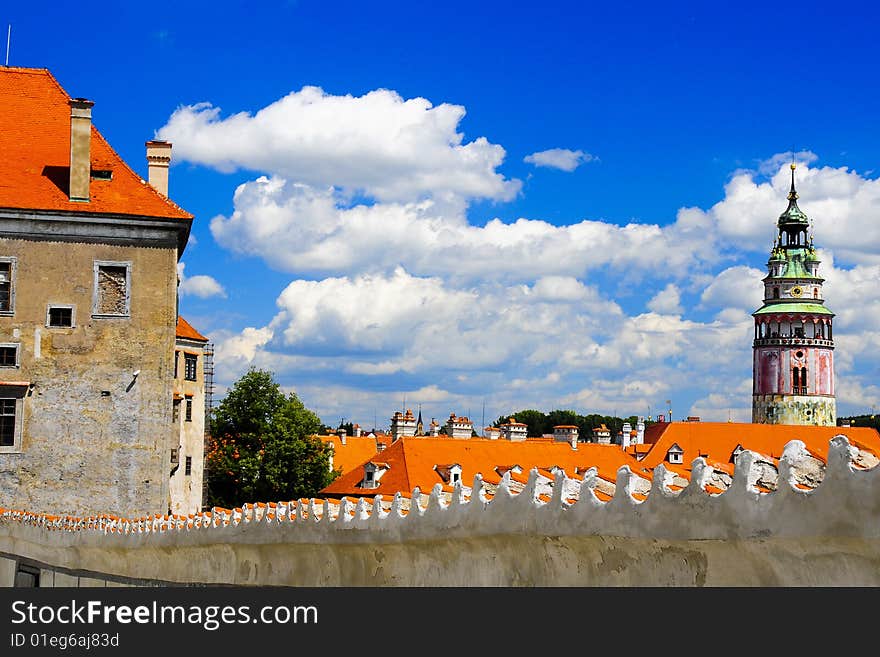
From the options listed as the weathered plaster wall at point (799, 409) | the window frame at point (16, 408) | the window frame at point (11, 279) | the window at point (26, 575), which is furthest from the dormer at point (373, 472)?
the weathered plaster wall at point (799, 409)

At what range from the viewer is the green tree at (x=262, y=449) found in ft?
235

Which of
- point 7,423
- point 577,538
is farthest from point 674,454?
point 577,538

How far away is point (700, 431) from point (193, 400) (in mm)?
78353

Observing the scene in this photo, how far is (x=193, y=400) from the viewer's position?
56031 mm

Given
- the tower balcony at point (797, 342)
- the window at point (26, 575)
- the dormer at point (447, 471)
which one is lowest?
the window at point (26, 575)

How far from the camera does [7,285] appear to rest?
33625 millimetres

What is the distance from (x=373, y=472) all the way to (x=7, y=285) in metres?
39.5

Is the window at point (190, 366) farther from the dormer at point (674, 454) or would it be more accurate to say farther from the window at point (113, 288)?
the dormer at point (674, 454)

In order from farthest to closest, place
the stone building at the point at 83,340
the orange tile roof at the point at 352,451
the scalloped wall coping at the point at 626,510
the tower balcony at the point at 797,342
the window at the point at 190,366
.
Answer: the tower balcony at the point at 797,342 < the orange tile roof at the point at 352,451 < the window at the point at 190,366 < the stone building at the point at 83,340 < the scalloped wall coping at the point at 626,510

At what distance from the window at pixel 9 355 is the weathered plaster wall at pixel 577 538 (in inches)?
507

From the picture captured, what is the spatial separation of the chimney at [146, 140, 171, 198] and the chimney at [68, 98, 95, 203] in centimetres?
561

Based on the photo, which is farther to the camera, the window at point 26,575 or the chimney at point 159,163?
the chimney at point 159,163
